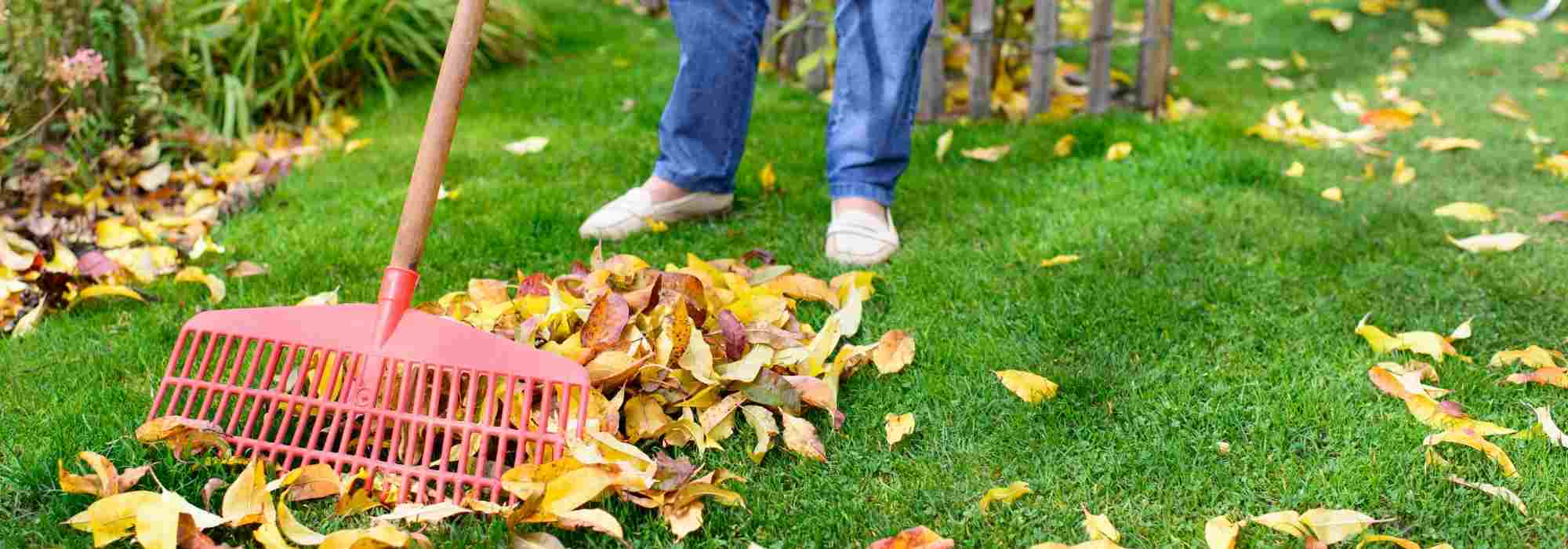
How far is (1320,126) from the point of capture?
11.7ft

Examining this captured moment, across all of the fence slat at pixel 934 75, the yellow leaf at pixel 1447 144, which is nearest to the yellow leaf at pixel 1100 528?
the fence slat at pixel 934 75

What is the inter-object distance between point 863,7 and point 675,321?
0.95 metres

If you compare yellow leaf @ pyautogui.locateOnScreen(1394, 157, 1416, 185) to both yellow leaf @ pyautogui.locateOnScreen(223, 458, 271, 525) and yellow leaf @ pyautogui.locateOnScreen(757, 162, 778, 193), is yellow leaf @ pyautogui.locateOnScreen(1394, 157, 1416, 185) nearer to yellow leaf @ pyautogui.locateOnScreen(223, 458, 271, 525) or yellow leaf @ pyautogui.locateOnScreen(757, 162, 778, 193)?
yellow leaf @ pyautogui.locateOnScreen(757, 162, 778, 193)

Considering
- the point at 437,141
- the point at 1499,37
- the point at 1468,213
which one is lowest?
the point at 1499,37

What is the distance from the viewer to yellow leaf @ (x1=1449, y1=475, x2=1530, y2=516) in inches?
60.3

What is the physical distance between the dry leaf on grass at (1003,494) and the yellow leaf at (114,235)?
206 centimetres

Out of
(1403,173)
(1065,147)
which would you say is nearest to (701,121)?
(1065,147)

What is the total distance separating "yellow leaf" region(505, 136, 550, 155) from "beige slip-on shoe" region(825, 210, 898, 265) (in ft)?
3.87

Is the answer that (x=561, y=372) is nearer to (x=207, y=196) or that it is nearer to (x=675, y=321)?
→ (x=675, y=321)

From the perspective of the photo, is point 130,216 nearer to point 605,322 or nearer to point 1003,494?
point 605,322

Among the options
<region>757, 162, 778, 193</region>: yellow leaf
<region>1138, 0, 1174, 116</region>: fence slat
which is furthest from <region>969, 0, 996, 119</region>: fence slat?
<region>757, 162, 778, 193</region>: yellow leaf

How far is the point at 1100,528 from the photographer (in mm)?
1485

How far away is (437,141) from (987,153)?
6.00ft

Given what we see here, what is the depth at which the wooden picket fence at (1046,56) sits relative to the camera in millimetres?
3486
